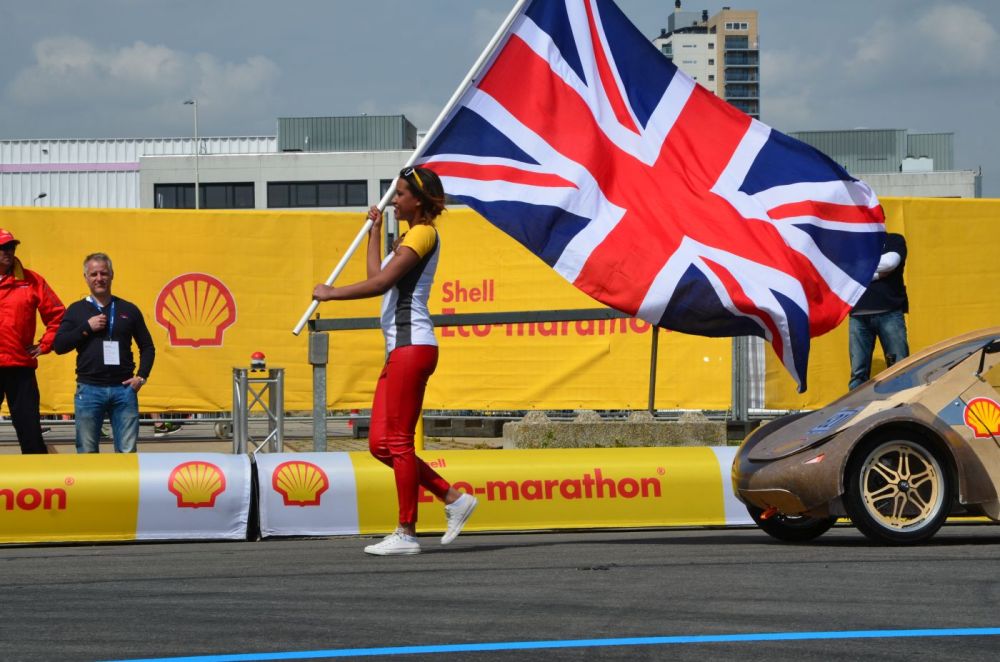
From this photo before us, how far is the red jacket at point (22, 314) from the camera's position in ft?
32.1

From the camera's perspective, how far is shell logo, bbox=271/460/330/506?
8.67 m

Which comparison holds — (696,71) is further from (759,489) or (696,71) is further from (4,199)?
(759,489)

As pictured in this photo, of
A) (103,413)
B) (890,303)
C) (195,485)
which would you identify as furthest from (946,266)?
(195,485)

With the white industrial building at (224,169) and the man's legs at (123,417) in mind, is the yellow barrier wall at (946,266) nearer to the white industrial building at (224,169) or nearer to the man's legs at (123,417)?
the man's legs at (123,417)

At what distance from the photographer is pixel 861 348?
12.9m

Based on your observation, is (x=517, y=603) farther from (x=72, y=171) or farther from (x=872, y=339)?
(x=72, y=171)

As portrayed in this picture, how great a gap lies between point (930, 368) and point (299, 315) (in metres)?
9.59

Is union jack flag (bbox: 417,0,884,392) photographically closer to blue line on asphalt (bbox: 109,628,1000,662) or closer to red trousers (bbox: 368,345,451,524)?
red trousers (bbox: 368,345,451,524)

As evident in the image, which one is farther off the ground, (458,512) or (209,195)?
(209,195)

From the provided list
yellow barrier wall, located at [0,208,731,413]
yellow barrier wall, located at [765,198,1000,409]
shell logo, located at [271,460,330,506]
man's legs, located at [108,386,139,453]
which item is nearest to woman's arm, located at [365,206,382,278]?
shell logo, located at [271,460,330,506]

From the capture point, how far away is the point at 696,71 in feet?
644

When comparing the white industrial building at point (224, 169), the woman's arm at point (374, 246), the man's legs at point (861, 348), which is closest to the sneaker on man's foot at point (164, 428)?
the man's legs at point (861, 348)

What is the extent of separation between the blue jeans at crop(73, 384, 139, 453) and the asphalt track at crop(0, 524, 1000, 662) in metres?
2.06

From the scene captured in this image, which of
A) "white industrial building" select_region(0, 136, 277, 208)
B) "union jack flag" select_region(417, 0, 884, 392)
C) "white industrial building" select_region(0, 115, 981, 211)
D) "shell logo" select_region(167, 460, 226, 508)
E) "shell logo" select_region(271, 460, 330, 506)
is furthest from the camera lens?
"white industrial building" select_region(0, 115, 981, 211)
